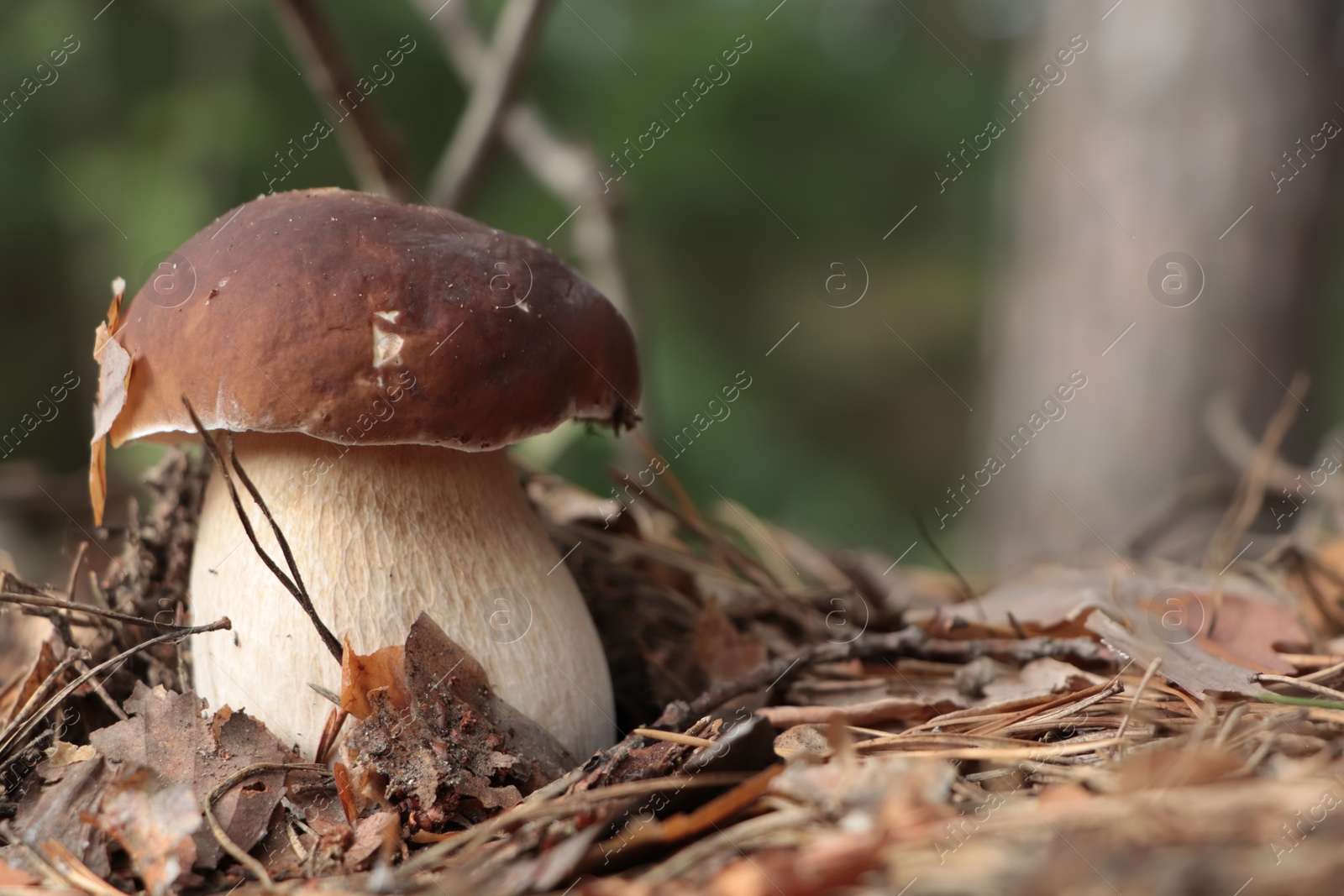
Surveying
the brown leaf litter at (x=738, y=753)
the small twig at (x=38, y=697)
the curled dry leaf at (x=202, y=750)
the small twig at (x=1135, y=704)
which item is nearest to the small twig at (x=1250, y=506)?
the brown leaf litter at (x=738, y=753)

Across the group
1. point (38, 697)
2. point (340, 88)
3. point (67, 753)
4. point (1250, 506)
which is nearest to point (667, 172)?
point (340, 88)

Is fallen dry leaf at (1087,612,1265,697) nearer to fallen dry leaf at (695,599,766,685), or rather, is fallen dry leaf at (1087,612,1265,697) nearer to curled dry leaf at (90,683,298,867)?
fallen dry leaf at (695,599,766,685)

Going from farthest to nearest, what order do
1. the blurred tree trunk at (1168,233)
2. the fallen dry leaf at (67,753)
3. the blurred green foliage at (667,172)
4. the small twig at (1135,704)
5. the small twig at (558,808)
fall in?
the blurred green foliage at (667,172)
the blurred tree trunk at (1168,233)
the fallen dry leaf at (67,753)
the small twig at (1135,704)
the small twig at (558,808)

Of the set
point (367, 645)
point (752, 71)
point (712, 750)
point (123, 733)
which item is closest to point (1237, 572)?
point (712, 750)

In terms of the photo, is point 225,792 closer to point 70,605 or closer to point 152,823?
point 152,823

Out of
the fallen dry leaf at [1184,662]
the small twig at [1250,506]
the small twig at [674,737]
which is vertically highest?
the small twig at [674,737]

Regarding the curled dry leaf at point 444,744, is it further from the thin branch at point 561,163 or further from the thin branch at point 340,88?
the thin branch at point 561,163

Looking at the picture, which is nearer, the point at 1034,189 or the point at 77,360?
the point at 1034,189

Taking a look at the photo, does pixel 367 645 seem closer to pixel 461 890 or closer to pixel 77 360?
pixel 461 890
